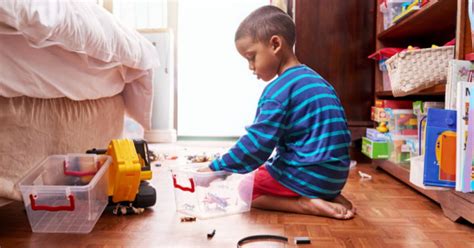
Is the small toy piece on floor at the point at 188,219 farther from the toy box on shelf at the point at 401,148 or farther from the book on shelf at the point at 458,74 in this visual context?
the toy box on shelf at the point at 401,148

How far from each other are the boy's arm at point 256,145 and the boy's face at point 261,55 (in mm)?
146

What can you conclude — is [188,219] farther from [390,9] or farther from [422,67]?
[390,9]

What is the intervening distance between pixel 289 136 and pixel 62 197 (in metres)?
0.64

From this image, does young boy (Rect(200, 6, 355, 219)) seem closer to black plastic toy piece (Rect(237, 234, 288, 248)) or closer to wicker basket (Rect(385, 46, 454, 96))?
black plastic toy piece (Rect(237, 234, 288, 248))

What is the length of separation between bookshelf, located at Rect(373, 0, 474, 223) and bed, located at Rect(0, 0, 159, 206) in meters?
1.07

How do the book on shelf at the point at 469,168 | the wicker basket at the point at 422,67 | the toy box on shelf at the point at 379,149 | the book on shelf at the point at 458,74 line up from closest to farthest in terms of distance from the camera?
1. the book on shelf at the point at 469,168
2. the book on shelf at the point at 458,74
3. the wicker basket at the point at 422,67
4. the toy box on shelf at the point at 379,149

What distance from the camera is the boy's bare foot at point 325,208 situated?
1.19m

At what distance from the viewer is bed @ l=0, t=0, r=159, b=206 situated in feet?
3.24

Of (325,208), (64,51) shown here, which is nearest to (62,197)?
(64,51)

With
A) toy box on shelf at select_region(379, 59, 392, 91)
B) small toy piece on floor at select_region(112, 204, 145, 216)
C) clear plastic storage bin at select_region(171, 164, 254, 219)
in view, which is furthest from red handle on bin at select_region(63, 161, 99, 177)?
toy box on shelf at select_region(379, 59, 392, 91)

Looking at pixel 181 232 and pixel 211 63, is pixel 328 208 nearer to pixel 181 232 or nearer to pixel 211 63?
pixel 181 232

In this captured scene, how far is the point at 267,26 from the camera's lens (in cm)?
128

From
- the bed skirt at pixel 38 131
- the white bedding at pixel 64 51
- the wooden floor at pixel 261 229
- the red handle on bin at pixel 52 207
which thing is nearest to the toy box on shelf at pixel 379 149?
the wooden floor at pixel 261 229

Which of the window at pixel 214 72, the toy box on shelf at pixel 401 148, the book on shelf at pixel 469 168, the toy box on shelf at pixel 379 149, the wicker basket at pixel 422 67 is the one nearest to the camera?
the book on shelf at pixel 469 168
